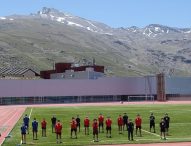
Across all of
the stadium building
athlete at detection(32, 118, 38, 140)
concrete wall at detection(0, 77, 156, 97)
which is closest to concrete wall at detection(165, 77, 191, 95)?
the stadium building

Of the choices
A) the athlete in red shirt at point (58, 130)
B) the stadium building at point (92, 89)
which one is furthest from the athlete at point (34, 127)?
the stadium building at point (92, 89)

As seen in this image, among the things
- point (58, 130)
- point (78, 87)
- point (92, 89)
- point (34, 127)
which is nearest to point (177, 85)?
point (92, 89)

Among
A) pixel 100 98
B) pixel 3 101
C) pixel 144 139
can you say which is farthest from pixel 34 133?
pixel 100 98

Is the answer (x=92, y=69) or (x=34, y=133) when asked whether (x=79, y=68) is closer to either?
(x=92, y=69)

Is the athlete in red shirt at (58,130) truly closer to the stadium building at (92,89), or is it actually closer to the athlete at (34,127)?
the athlete at (34,127)

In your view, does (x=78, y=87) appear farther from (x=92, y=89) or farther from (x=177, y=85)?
(x=177, y=85)

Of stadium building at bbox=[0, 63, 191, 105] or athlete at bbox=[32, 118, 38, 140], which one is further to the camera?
stadium building at bbox=[0, 63, 191, 105]

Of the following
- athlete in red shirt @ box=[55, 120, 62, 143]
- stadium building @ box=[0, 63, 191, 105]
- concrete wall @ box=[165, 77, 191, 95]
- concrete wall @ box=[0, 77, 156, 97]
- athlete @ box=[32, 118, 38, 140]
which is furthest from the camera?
concrete wall @ box=[165, 77, 191, 95]

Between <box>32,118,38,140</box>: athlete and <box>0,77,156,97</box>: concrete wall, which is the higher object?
<box>0,77,156,97</box>: concrete wall

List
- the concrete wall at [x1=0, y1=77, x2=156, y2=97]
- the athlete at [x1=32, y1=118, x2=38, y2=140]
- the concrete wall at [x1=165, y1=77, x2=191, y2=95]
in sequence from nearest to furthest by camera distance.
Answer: the athlete at [x1=32, y1=118, x2=38, y2=140] < the concrete wall at [x1=0, y1=77, x2=156, y2=97] < the concrete wall at [x1=165, y1=77, x2=191, y2=95]

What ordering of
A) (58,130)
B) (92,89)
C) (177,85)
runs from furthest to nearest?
(177,85), (92,89), (58,130)

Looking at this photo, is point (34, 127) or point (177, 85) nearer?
point (34, 127)

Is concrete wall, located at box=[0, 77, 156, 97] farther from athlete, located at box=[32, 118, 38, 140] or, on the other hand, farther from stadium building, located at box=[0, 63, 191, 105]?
athlete, located at box=[32, 118, 38, 140]

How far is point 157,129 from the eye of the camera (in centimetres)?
4684
